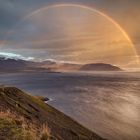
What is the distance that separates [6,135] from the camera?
10977 mm

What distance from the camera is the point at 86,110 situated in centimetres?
6906

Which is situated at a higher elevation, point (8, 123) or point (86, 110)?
point (8, 123)

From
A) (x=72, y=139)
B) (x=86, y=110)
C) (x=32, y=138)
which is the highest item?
(x=32, y=138)

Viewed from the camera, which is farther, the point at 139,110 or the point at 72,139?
the point at 139,110

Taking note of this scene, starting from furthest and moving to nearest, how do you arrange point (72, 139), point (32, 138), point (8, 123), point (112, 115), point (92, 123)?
1. point (112, 115)
2. point (92, 123)
3. point (72, 139)
4. point (8, 123)
5. point (32, 138)

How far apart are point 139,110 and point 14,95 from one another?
138 feet

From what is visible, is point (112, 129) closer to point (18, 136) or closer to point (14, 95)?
point (14, 95)

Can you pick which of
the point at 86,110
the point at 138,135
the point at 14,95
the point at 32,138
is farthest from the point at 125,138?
the point at 32,138

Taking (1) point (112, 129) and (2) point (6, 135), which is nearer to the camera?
(2) point (6, 135)

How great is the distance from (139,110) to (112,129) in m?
24.7

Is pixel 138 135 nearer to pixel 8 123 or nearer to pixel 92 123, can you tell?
pixel 92 123

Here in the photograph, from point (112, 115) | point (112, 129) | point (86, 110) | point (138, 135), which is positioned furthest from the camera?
point (86, 110)

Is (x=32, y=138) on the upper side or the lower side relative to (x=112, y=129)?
upper

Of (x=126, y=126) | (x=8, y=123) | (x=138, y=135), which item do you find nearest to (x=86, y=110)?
(x=126, y=126)
